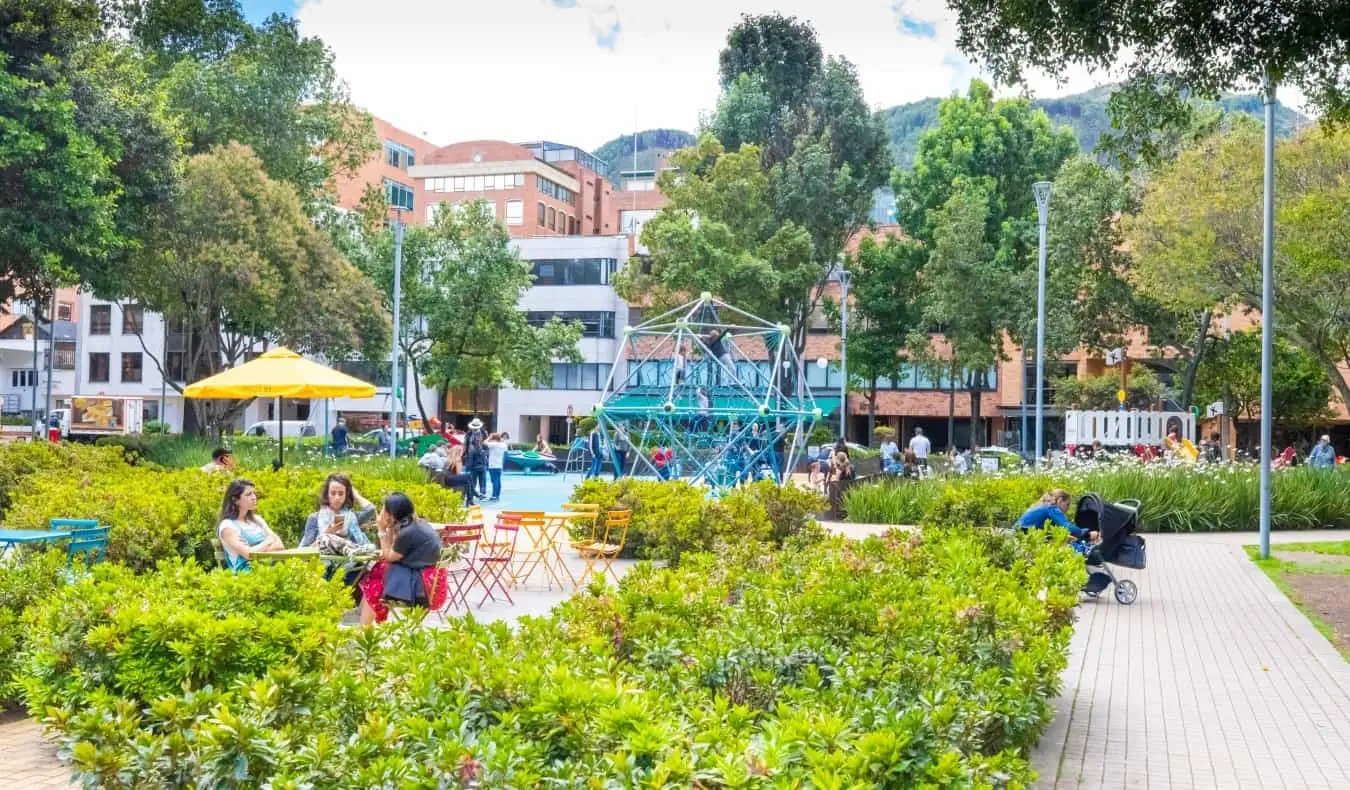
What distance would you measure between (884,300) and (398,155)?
39522 millimetres

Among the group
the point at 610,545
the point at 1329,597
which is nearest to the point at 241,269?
the point at 610,545

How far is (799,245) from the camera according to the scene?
44500mm

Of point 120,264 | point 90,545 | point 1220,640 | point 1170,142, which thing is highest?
point 1170,142

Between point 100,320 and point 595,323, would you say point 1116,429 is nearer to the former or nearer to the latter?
point 595,323

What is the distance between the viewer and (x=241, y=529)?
1032 centimetres

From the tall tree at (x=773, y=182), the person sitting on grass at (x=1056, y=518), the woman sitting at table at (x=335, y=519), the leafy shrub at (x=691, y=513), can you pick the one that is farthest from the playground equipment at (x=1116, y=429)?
the woman sitting at table at (x=335, y=519)

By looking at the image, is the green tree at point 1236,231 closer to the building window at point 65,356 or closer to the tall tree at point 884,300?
the tall tree at point 884,300

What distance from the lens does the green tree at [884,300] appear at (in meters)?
49.3

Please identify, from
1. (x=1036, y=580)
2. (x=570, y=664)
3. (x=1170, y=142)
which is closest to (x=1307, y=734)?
(x=1036, y=580)

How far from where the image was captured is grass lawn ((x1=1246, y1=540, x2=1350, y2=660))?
12.3m

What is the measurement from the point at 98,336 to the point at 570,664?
7274 cm

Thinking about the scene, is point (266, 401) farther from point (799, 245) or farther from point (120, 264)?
point (120, 264)

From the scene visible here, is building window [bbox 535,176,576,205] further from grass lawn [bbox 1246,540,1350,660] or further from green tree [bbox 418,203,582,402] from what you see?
grass lawn [bbox 1246,540,1350,660]

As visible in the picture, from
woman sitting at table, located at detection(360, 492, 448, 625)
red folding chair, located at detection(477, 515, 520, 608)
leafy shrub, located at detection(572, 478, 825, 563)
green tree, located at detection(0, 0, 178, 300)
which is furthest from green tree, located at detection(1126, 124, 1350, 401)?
green tree, located at detection(0, 0, 178, 300)
